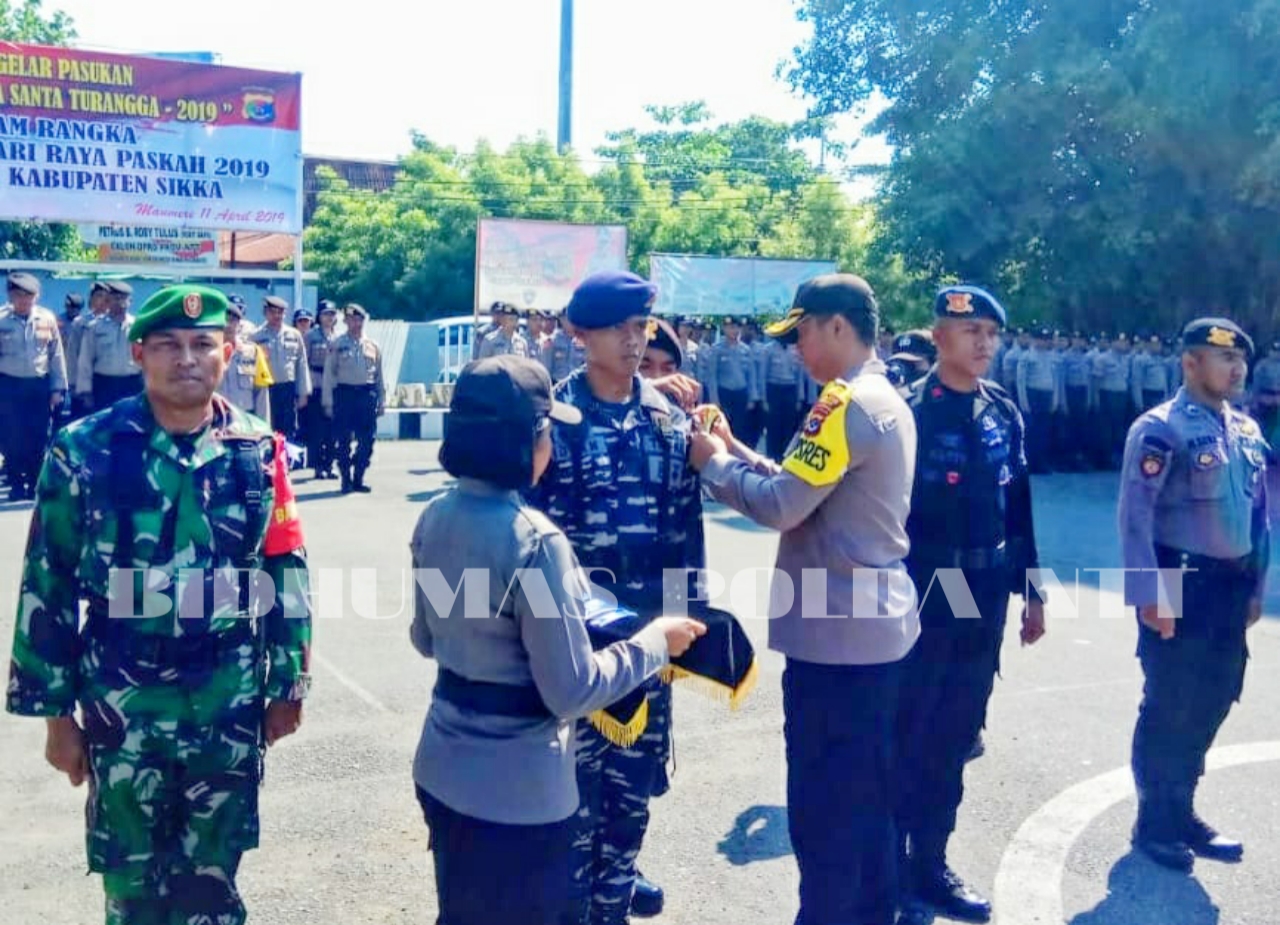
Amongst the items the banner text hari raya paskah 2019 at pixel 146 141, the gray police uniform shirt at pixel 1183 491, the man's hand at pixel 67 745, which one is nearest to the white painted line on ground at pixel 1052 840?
the gray police uniform shirt at pixel 1183 491

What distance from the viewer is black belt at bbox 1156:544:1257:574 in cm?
468

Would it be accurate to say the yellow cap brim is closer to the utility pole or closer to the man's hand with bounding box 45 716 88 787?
the man's hand with bounding box 45 716 88 787

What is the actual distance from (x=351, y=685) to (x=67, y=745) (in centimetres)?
335

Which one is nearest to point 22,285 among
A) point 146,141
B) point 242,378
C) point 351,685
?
point 242,378

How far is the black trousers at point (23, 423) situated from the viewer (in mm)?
12055

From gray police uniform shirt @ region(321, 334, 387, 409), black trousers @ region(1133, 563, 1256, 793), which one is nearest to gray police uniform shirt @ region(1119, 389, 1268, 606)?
black trousers @ region(1133, 563, 1256, 793)

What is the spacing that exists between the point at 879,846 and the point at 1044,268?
18707 millimetres

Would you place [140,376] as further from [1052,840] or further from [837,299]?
[837,299]

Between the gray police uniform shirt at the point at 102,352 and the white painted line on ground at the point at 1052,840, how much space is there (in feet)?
33.0

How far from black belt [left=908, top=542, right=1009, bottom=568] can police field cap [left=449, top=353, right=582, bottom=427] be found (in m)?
1.94

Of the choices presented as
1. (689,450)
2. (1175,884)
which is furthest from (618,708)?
(1175,884)

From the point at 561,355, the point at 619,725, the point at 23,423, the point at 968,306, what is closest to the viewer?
the point at 619,725

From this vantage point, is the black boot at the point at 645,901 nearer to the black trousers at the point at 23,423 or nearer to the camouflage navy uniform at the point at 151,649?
the camouflage navy uniform at the point at 151,649

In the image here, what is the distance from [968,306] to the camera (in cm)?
426
